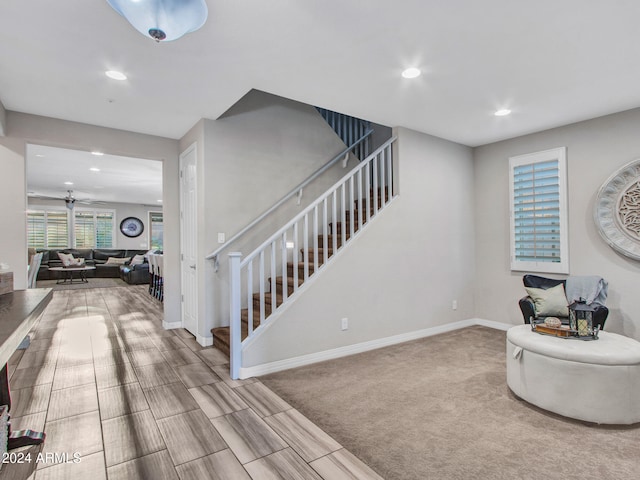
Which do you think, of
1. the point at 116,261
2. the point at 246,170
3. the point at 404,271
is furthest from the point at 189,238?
the point at 116,261

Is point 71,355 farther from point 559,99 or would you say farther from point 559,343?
point 559,99

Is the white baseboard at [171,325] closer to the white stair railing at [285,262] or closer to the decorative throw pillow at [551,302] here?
the white stair railing at [285,262]

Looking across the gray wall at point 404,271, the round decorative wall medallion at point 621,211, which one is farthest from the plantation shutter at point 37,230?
the round decorative wall medallion at point 621,211

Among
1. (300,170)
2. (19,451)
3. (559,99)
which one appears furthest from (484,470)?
(300,170)

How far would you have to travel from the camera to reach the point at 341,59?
262 centimetres

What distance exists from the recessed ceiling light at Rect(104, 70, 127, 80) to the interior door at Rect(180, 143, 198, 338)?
122cm

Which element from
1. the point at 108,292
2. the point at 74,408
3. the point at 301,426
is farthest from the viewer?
the point at 108,292

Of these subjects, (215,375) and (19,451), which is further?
(215,375)

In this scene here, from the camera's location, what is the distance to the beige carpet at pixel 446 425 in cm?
188

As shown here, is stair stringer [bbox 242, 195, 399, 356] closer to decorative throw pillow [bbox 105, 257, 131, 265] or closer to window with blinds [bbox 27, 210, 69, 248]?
decorative throw pillow [bbox 105, 257, 131, 265]

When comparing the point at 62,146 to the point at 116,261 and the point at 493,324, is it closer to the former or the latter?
the point at 493,324

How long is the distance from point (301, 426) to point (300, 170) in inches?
122

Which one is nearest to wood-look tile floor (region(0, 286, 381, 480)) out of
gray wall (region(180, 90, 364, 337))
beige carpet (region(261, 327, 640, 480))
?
beige carpet (region(261, 327, 640, 480))

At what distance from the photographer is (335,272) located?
3.62 m
